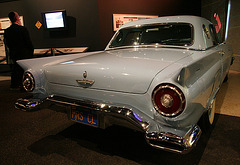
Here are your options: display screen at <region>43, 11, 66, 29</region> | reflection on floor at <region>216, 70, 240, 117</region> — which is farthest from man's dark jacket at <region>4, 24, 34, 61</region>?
reflection on floor at <region>216, 70, 240, 117</region>

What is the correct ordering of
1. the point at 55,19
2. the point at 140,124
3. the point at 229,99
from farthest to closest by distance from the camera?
the point at 55,19 < the point at 229,99 < the point at 140,124

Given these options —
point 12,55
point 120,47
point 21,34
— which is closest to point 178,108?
point 120,47

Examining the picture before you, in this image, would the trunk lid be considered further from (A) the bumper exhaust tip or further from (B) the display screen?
(B) the display screen

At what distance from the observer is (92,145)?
6.65 feet

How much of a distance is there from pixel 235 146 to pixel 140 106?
4.30 feet

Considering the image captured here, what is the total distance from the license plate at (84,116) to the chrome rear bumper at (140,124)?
6 centimetres

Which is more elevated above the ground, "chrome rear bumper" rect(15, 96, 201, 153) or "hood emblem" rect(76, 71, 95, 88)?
"hood emblem" rect(76, 71, 95, 88)

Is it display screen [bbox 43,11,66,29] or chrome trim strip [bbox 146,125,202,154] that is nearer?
chrome trim strip [bbox 146,125,202,154]

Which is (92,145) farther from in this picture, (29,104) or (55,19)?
(55,19)

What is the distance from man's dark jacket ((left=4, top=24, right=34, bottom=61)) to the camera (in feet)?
13.6

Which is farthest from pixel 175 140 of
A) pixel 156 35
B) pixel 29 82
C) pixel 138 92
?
pixel 156 35

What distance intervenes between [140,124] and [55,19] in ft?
20.4

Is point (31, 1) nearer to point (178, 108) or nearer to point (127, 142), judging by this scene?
point (127, 142)

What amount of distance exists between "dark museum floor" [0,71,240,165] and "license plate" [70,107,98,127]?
16.8 inches
